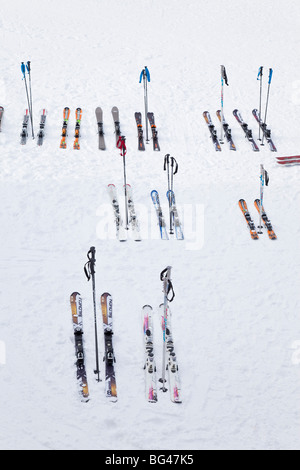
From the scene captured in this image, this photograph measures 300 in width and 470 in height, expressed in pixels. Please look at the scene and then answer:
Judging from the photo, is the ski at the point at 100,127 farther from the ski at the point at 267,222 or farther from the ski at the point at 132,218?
the ski at the point at 267,222

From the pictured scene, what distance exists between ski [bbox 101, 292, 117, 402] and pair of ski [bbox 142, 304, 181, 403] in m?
0.53

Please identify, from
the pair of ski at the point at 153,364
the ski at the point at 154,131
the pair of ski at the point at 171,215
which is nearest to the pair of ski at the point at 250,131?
the ski at the point at 154,131

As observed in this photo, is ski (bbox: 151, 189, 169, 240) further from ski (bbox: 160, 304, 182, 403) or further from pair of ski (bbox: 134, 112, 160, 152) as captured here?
ski (bbox: 160, 304, 182, 403)

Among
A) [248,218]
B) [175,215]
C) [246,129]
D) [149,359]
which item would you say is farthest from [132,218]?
[246,129]

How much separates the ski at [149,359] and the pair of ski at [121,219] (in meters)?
2.27

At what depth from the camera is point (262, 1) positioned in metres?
25.5

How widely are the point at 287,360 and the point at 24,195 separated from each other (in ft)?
22.7

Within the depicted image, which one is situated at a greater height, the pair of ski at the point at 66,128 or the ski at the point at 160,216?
the pair of ski at the point at 66,128

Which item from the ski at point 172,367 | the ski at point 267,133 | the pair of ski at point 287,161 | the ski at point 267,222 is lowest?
the ski at point 172,367

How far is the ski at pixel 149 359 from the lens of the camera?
10.7 metres

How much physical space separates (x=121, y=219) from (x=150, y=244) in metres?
1.04

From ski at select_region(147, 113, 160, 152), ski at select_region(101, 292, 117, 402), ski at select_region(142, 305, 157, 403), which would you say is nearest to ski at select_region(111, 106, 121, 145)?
ski at select_region(147, 113, 160, 152)

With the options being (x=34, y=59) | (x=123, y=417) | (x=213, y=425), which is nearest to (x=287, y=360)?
(x=213, y=425)

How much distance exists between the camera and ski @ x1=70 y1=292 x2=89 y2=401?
10.8 meters
